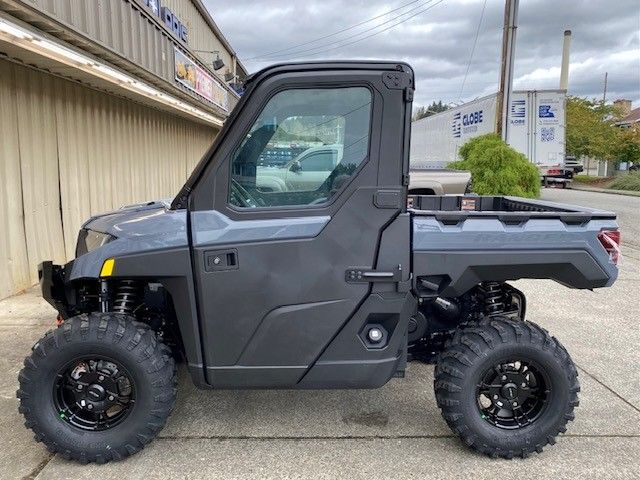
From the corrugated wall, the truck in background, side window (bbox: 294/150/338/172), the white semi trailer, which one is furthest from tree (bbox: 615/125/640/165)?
side window (bbox: 294/150/338/172)

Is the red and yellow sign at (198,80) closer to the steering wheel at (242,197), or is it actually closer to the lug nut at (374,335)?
the steering wheel at (242,197)

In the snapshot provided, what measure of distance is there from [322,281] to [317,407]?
124 centimetres

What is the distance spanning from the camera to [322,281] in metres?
2.82

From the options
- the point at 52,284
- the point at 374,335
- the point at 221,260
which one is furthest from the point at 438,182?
the point at 52,284

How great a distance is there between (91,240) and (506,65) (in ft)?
41.5

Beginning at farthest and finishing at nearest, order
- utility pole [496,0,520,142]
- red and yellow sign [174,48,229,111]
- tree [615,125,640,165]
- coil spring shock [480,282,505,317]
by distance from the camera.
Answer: tree [615,125,640,165], utility pole [496,0,520,142], red and yellow sign [174,48,229,111], coil spring shock [480,282,505,317]

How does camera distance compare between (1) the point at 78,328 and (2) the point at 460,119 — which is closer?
(1) the point at 78,328

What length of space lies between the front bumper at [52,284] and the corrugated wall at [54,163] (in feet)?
11.0

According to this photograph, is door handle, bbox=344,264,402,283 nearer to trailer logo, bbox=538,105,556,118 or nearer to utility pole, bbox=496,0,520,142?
utility pole, bbox=496,0,520,142

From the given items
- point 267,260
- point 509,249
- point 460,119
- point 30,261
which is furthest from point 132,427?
point 460,119

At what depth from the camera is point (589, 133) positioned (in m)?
35.9

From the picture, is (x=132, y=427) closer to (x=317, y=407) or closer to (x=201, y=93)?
(x=317, y=407)

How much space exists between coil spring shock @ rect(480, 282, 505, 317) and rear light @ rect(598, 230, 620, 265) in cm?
71

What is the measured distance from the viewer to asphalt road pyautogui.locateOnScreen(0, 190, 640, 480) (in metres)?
Answer: 2.86
